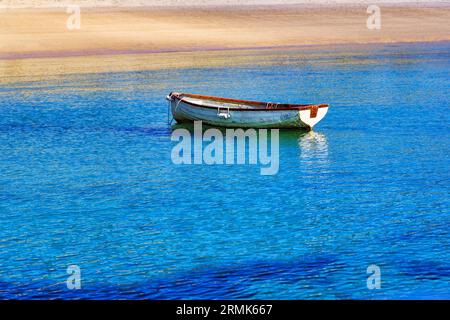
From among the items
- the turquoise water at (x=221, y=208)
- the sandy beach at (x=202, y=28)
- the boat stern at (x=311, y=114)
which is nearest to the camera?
the turquoise water at (x=221, y=208)

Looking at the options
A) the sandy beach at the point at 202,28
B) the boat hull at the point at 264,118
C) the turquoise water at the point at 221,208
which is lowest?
the turquoise water at the point at 221,208

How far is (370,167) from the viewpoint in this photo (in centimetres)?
2811

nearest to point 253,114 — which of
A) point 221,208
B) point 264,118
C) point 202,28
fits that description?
point 264,118

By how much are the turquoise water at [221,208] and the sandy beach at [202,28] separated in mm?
25855

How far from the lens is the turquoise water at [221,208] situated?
57.2ft

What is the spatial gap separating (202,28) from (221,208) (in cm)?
5573

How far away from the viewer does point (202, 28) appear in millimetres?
77438

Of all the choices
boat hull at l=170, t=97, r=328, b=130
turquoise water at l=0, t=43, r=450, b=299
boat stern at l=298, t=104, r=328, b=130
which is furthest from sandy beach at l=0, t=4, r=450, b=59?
boat stern at l=298, t=104, r=328, b=130

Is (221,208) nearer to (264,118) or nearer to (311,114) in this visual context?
(264,118)

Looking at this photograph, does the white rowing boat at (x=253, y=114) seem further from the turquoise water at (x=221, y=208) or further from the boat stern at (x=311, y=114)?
the turquoise water at (x=221, y=208)

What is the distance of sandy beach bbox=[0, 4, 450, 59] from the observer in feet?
227

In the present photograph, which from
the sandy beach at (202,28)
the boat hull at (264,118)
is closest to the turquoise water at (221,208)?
the boat hull at (264,118)

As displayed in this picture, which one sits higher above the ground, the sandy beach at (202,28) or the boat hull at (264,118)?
the sandy beach at (202,28)
